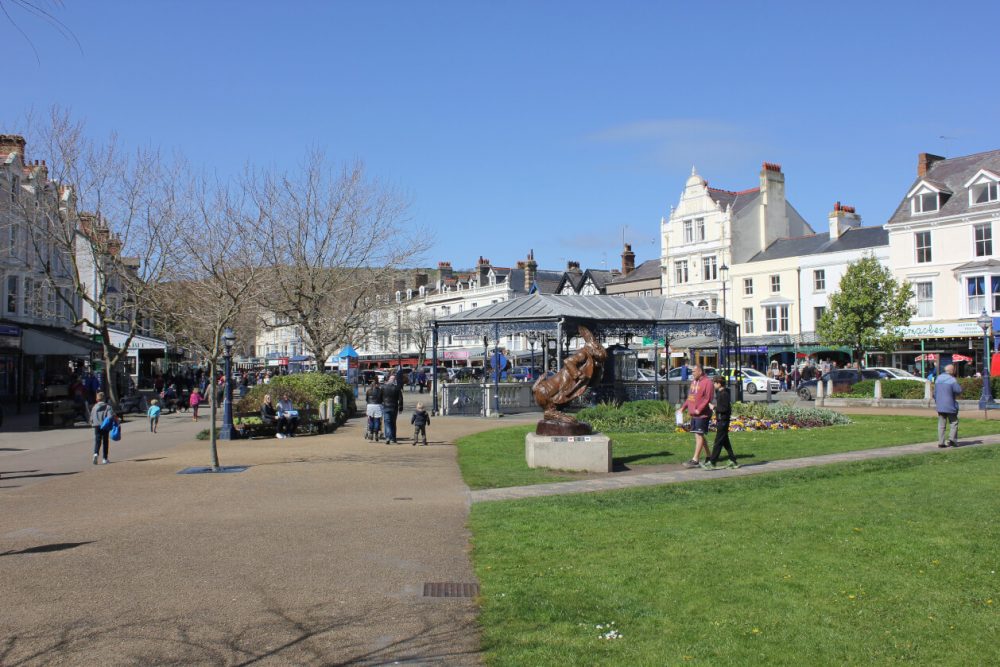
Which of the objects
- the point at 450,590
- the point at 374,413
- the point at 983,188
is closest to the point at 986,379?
the point at 374,413

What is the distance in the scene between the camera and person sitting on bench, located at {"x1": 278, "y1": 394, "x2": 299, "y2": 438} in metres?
23.8

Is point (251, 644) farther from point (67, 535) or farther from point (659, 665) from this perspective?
point (67, 535)

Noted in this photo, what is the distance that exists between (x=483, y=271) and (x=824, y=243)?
36.0 metres

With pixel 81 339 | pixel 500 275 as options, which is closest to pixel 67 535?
pixel 81 339

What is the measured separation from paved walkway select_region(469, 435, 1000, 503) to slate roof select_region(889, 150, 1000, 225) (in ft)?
112

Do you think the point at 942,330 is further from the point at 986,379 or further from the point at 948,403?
the point at 948,403

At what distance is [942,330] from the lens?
46.6 m

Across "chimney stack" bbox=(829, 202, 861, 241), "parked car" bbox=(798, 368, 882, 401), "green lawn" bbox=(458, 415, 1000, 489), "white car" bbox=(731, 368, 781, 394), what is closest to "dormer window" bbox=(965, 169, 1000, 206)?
"chimney stack" bbox=(829, 202, 861, 241)

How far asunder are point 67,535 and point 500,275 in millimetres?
73692

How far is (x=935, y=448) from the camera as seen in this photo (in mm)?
17328

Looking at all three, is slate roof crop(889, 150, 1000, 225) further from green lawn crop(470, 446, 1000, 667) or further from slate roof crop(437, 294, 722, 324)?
green lawn crop(470, 446, 1000, 667)

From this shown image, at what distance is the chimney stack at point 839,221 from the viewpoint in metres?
56.2

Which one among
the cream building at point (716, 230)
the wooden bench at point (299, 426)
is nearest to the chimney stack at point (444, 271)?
the cream building at point (716, 230)

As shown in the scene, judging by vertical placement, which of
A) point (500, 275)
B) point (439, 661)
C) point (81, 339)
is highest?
point (500, 275)
